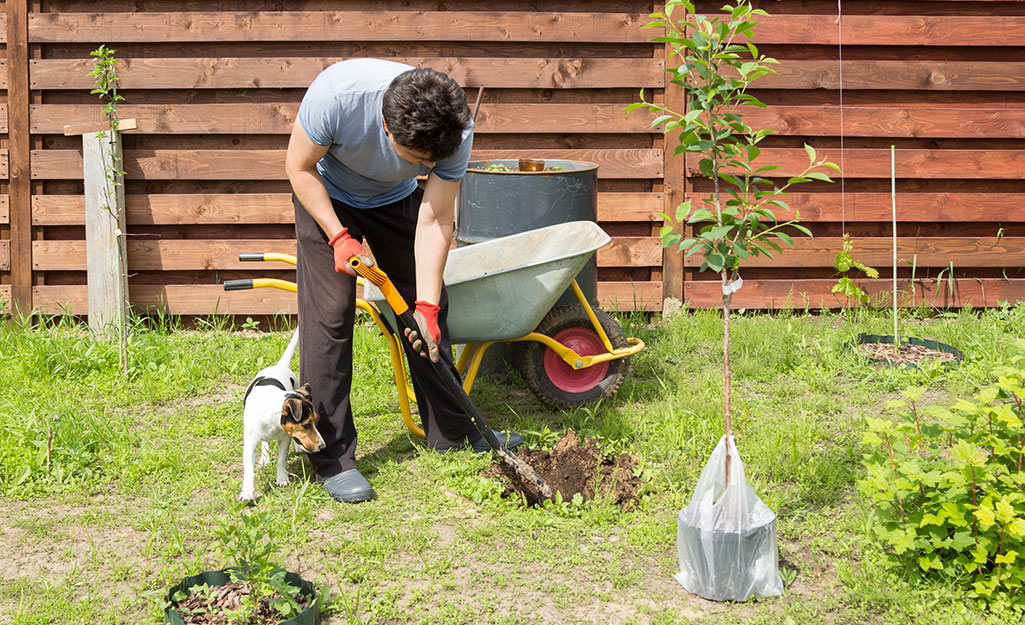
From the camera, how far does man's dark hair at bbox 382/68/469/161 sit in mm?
2672

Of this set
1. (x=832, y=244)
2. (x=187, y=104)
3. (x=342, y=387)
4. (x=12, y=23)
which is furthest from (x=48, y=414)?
(x=832, y=244)

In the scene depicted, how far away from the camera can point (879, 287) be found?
5387mm

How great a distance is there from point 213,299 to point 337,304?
2.29m

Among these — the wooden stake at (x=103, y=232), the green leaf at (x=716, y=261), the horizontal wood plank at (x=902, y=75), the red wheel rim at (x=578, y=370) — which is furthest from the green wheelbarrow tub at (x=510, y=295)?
the wooden stake at (x=103, y=232)

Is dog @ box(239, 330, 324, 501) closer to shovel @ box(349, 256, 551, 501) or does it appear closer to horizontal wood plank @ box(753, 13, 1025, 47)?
shovel @ box(349, 256, 551, 501)

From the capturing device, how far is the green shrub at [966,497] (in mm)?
2400

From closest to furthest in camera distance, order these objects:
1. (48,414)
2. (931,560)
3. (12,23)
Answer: (931,560) < (48,414) < (12,23)

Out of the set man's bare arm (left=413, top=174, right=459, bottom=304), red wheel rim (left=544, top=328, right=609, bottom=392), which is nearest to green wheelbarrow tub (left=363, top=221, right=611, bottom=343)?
man's bare arm (left=413, top=174, right=459, bottom=304)

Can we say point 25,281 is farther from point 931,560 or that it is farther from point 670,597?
point 931,560

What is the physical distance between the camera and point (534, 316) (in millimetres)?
3654

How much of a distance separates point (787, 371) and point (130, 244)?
355 cm

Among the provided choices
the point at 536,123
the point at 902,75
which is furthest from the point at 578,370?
the point at 902,75

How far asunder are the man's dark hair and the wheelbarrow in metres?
0.77

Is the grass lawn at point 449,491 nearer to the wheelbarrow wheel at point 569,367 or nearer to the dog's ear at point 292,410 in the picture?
the wheelbarrow wheel at point 569,367
